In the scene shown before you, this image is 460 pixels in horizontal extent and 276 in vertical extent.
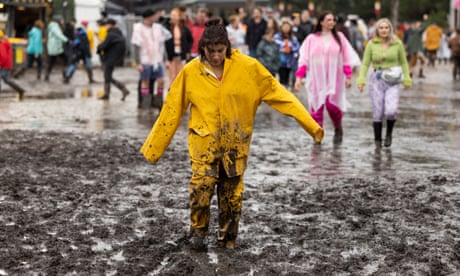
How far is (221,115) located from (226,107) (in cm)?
6

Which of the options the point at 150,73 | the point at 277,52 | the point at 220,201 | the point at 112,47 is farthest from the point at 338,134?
the point at 277,52

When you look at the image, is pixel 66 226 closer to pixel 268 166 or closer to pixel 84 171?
pixel 84 171

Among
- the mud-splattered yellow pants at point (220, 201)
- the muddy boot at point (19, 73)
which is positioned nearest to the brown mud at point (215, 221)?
the mud-splattered yellow pants at point (220, 201)

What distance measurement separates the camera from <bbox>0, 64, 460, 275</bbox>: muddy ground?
6.32 meters

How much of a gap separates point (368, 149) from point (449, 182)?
2816 millimetres

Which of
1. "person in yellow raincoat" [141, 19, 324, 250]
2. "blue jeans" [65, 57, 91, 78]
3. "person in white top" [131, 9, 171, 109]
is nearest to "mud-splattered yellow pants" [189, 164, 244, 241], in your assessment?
"person in yellow raincoat" [141, 19, 324, 250]

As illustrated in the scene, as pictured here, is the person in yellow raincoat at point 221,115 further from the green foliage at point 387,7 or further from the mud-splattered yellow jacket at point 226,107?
the green foliage at point 387,7

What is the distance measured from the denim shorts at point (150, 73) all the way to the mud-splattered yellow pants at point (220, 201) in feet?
36.3

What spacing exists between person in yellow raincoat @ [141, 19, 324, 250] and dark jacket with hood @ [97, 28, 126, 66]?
1312 cm

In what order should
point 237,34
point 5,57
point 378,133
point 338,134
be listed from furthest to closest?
point 237,34, point 5,57, point 338,134, point 378,133

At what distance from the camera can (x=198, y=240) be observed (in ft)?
21.9

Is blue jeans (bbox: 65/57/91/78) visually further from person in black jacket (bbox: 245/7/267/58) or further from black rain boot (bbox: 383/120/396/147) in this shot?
black rain boot (bbox: 383/120/396/147)

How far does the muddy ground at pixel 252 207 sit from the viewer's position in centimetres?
632

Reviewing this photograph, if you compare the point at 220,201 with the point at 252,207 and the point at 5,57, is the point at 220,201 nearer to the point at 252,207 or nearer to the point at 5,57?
the point at 252,207
